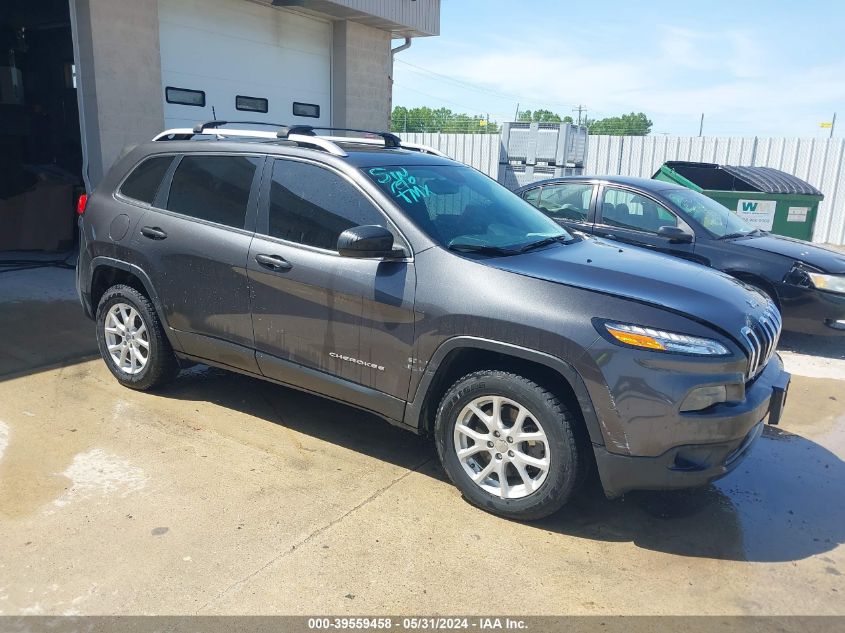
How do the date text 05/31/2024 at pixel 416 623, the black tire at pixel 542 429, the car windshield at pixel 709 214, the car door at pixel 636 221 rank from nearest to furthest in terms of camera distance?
the date text 05/31/2024 at pixel 416 623
the black tire at pixel 542 429
the car door at pixel 636 221
the car windshield at pixel 709 214

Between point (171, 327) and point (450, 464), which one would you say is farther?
point (171, 327)

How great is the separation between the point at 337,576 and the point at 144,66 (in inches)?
285

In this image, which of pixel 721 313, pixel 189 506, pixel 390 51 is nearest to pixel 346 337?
pixel 189 506

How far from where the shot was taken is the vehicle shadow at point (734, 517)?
329 centimetres

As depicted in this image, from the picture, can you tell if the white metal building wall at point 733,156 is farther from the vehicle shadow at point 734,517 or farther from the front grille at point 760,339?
the front grille at point 760,339

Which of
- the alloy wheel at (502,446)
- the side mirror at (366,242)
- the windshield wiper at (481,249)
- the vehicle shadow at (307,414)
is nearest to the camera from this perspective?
the alloy wheel at (502,446)

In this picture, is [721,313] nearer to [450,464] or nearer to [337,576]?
[450,464]

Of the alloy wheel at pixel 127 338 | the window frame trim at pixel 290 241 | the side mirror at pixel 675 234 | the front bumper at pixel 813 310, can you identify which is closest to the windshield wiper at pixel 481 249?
the window frame trim at pixel 290 241

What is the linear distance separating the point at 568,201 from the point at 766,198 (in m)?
3.72

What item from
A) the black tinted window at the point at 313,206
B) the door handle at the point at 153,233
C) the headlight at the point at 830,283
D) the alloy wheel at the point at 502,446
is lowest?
the alloy wheel at the point at 502,446

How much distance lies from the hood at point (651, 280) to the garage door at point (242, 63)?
6715mm

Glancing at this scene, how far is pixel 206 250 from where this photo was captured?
13.9 feet

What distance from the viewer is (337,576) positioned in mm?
2941

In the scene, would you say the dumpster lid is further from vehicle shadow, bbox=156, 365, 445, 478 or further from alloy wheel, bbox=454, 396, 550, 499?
alloy wheel, bbox=454, 396, 550, 499
